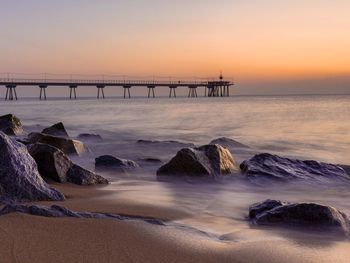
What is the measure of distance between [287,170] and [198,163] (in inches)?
58.5

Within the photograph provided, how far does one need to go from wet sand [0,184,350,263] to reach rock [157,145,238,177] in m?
2.90

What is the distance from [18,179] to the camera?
14.1 feet

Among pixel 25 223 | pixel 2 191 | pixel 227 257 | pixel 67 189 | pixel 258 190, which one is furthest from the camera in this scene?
pixel 258 190

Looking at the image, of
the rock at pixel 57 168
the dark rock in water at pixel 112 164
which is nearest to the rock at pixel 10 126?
the dark rock in water at pixel 112 164

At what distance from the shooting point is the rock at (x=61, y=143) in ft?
28.1

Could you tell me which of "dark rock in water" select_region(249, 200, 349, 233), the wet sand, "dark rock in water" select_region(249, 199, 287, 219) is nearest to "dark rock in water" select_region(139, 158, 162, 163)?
"dark rock in water" select_region(249, 199, 287, 219)

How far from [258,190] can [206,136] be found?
1159cm

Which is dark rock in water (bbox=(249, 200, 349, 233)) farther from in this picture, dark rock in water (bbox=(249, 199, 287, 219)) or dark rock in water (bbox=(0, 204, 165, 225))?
dark rock in water (bbox=(0, 204, 165, 225))

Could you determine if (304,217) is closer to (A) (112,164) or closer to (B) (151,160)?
(A) (112,164)

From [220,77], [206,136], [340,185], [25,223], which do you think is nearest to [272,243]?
[25,223]

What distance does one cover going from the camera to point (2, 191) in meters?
4.18

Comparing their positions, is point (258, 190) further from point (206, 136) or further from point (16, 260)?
point (206, 136)

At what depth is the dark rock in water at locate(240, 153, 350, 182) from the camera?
23.2 ft

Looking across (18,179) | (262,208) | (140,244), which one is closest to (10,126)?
(18,179)
